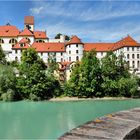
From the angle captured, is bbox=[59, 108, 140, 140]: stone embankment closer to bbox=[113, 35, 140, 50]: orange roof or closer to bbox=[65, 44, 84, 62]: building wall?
bbox=[65, 44, 84, 62]: building wall

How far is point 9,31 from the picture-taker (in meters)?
76.1

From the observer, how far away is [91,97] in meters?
50.5

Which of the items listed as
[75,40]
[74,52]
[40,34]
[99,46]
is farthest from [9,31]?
[99,46]

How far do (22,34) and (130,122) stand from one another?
66.2 m

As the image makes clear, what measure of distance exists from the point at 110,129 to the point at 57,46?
207ft

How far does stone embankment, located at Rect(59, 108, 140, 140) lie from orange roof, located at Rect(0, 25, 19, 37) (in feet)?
223

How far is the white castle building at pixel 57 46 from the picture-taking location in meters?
66.9

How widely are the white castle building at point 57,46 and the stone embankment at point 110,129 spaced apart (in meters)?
50.7

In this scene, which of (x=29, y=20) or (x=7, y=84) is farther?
(x=29, y=20)

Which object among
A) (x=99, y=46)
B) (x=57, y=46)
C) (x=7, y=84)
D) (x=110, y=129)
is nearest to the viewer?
(x=110, y=129)

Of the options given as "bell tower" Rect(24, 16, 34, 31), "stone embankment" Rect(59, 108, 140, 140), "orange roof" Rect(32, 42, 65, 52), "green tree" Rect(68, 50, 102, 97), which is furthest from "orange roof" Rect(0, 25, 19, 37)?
"stone embankment" Rect(59, 108, 140, 140)

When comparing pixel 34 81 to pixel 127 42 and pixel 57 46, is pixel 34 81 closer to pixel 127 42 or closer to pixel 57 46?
pixel 57 46

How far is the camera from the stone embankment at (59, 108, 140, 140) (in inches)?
267

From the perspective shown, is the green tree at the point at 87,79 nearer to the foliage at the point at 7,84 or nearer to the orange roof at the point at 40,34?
the foliage at the point at 7,84
